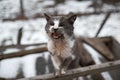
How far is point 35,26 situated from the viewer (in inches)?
231

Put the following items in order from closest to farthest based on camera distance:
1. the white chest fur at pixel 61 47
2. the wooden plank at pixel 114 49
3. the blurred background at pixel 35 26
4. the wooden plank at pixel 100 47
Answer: the white chest fur at pixel 61 47 → the wooden plank at pixel 114 49 → the blurred background at pixel 35 26 → the wooden plank at pixel 100 47

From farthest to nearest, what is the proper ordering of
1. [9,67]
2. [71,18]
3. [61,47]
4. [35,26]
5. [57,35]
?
[35,26], [9,67], [61,47], [71,18], [57,35]

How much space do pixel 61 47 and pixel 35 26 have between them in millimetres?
3289

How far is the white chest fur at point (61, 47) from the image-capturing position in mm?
2625

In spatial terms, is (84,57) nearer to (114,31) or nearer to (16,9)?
(114,31)

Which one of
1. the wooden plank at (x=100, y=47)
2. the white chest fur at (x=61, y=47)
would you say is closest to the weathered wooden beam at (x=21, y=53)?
the wooden plank at (x=100, y=47)

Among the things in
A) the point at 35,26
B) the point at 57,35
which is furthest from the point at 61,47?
the point at 35,26

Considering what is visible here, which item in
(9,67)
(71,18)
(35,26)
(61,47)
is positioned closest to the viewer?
(71,18)

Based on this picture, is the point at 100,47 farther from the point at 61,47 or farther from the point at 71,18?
the point at 71,18

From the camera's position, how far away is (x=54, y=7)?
708 cm

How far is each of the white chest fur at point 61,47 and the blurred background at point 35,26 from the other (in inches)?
39.0

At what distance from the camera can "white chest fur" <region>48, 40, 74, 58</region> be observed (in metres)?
2.62

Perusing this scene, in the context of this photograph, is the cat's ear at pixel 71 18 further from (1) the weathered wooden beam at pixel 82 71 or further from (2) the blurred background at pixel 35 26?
(2) the blurred background at pixel 35 26

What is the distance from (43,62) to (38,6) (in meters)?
3.31
